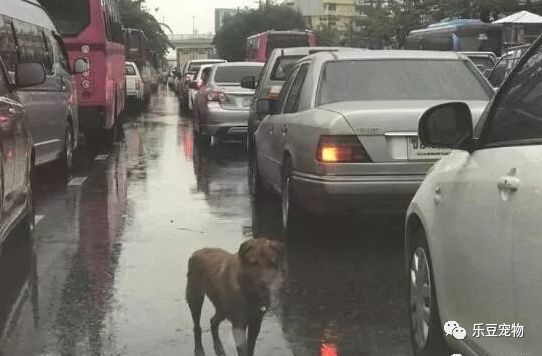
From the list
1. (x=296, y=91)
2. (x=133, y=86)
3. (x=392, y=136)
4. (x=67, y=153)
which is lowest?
(x=133, y=86)

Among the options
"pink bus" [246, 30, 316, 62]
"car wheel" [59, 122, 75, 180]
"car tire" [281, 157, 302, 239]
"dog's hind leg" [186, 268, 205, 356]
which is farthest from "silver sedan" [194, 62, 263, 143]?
"pink bus" [246, 30, 316, 62]

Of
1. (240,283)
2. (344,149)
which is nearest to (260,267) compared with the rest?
(240,283)

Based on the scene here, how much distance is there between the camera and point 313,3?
136500 millimetres

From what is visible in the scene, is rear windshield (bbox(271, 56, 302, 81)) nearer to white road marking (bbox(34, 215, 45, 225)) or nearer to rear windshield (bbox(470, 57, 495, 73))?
white road marking (bbox(34, 215, 45, 225))

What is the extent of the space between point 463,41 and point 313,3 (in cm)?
11039

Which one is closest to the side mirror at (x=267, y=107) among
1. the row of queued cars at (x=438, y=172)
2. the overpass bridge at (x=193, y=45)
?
the row of queued cars at (x=438, y=172)

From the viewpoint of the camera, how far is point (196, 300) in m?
4.38

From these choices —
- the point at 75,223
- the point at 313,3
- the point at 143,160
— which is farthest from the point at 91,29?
the point at 313,3

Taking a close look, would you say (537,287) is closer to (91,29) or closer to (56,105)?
(56,105)

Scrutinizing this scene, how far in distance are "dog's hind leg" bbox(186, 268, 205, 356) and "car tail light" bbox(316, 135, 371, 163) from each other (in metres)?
2.18

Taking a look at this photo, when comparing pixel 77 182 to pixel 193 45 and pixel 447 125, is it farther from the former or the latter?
pixel 193 45

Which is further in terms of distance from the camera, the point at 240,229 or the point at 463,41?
the point at 463,41

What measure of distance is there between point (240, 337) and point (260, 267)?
0.48 metres

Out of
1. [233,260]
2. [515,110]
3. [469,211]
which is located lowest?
[233,260]
